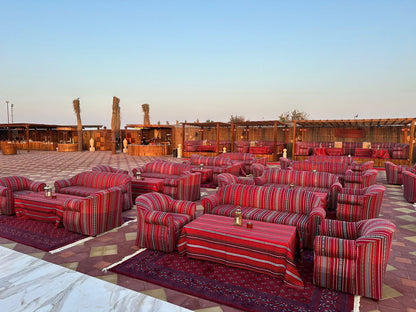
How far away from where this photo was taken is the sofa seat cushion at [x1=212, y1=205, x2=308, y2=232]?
4124mm

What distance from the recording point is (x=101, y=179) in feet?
20.6

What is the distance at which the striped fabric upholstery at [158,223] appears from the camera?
3.83m

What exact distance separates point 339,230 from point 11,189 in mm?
6587

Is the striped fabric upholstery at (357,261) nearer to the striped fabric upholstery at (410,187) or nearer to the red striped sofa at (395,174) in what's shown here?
the striped fabric upholstery at (410,187)

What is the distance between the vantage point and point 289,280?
10.0 feet

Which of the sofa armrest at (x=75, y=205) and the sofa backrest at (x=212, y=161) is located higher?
the sofa backrest at (x=212, y=161)

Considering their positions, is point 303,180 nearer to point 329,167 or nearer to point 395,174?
point 329,167

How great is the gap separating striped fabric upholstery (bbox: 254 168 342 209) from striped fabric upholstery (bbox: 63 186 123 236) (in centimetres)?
364

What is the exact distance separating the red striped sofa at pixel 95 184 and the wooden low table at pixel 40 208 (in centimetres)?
56

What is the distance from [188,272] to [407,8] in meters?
15.6

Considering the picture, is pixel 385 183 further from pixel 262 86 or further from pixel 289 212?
pixel 262 86

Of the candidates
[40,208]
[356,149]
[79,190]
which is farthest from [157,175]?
[356,149]

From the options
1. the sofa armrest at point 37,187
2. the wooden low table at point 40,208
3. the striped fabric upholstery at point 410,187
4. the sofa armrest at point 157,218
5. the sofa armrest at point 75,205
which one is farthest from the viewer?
the striped fabric upholstery at point 410,187

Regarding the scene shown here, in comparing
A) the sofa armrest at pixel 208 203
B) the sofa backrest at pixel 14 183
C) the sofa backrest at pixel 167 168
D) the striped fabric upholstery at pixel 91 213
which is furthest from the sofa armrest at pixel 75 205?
the sofa backrest at pixel 167 168
